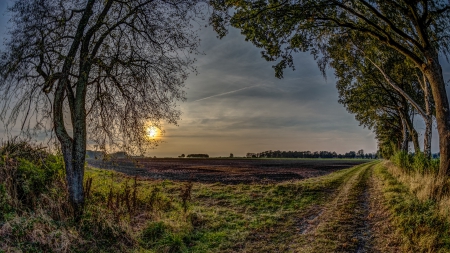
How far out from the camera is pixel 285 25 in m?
14.6

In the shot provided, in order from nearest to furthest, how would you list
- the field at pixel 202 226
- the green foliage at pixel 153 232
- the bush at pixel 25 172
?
the field at pixel 202 226, the green foliage at pixel 153 232, the bush at pixel 25 172

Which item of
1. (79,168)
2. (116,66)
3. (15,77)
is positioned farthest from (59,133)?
(116,66)

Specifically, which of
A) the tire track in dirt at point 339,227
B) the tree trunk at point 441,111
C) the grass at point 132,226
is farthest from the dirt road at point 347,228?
the tree trunk at point 441,111

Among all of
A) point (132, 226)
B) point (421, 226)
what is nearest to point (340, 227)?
point (421, 226)

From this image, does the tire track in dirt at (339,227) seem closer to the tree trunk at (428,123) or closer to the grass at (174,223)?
the grass at (174,223)

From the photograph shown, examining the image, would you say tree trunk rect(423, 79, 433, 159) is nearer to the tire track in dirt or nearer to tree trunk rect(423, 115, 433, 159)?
tree trunk rect(423, 115, 433, 159)

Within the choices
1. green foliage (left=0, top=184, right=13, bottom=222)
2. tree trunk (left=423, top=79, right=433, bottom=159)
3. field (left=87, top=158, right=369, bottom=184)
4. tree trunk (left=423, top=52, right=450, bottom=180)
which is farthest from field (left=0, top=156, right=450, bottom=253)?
tree trunk (left=423, top=79, right=433, bottom=159)

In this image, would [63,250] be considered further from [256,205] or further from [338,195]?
[338,195]

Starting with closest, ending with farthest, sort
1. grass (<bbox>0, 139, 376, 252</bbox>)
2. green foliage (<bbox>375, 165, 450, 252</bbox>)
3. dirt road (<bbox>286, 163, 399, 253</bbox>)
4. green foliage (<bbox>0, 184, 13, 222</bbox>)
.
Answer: green foliage (<bbox>375, 165, 450, 252</bbox>), grass (<bbox>0, 139, 376, 252</bbox>), dirt road (<bbox>286, 163, 399, 253</bbox>), green foliage (<bbox>0, 184, 13, 222</bbox>)

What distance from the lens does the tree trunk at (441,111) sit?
1265 cm

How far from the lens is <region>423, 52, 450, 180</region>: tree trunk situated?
12648 millimetres

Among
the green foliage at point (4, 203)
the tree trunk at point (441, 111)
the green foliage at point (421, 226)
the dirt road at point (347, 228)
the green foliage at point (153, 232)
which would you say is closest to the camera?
the green foliage at point (421, 226)

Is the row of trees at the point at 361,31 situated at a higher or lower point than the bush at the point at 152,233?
higher

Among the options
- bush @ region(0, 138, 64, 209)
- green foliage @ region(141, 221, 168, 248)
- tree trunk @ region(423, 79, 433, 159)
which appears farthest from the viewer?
tree trunk @ region(423, 79, 433, 159)
